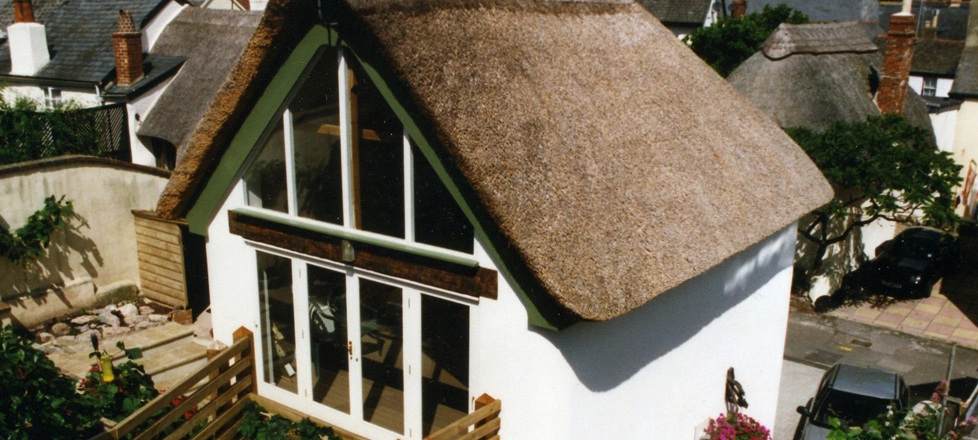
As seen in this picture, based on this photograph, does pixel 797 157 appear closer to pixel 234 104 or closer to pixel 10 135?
pixel 234 104

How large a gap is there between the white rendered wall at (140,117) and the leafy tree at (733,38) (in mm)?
19942

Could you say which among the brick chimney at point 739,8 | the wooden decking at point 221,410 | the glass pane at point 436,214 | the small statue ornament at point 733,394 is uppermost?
the brick chimney at point 739,8

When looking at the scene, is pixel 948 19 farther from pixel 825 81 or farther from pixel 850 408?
Result: pixel 850 408

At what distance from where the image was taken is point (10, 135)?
588 inches

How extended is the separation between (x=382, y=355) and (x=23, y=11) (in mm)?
16676

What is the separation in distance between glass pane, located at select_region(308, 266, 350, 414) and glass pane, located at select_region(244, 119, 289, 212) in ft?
2.75

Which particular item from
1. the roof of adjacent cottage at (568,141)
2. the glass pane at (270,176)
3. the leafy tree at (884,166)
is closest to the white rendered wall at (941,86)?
the leafy tree at (884,166)

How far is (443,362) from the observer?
7.20 metres

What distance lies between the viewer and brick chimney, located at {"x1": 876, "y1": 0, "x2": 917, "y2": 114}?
1888cm

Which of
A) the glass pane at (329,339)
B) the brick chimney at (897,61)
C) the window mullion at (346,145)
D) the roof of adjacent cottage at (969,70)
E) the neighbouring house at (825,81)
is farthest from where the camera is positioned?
the roof of adjacent cottage at (969,70)

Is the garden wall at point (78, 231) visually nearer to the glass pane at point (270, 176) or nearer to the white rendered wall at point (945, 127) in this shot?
the glass pane at point (270, 176)

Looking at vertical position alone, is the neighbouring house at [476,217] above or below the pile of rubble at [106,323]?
above

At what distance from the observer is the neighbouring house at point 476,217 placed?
6.22m

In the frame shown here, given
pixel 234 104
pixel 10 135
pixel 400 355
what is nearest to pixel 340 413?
pixel 400 355
